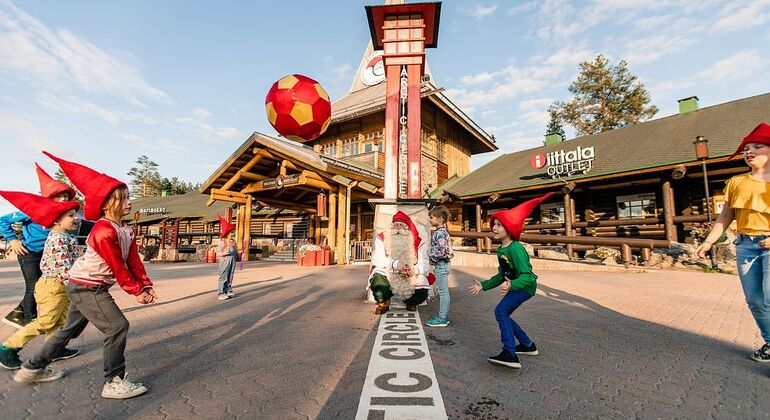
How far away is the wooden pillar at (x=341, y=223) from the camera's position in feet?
43.4

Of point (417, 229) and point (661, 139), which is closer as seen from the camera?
point (417, 229)

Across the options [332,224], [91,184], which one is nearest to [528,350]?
[91,184]

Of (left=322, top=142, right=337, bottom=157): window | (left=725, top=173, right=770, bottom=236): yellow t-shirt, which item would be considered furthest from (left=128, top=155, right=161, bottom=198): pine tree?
(left=725, top=173, right=770, bottom=236): yellow t-shirt

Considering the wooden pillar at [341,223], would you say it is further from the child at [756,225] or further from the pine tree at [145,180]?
the pine tree at [145,180]

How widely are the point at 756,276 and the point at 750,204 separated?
607 mm

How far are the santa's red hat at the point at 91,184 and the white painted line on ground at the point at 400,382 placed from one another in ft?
7.67

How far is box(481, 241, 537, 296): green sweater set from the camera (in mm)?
2789

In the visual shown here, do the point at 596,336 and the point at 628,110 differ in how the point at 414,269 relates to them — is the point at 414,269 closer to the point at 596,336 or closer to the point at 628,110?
the point at 596,336

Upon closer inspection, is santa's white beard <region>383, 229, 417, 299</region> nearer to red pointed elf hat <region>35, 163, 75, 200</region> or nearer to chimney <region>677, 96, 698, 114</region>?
red pointed elf hat <region>35, 163, 75, 200</region>

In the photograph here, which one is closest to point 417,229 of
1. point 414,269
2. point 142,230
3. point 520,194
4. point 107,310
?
point 414,269

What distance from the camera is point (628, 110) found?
2391 centimetres

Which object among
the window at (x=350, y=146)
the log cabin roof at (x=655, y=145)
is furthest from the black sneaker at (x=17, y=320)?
the window at (x=350, y=146)

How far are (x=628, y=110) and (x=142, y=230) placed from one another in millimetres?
40119

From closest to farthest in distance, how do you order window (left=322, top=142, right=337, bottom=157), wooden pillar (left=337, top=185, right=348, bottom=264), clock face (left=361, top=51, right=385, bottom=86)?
1. wooden pillar (left=337, top=185, right=348, bottom=264)
2. window (left=322, top=142, right=337, bottom=157)
3. clock face (left=361, top=51, right=385, bottom=86)
